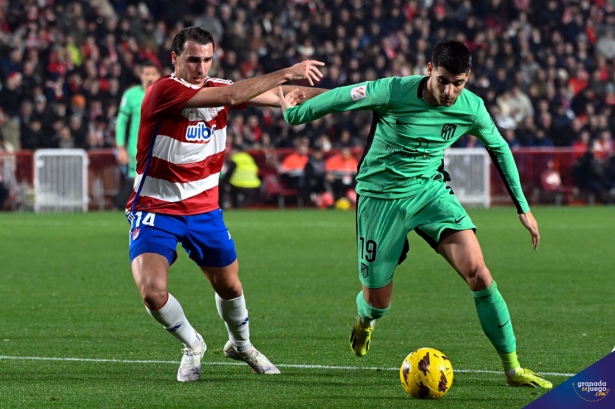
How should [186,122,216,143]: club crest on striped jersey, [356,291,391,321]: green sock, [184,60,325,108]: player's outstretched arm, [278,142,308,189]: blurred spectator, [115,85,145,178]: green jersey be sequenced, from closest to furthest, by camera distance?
[184,60,325,108]: player's outstretched arm → [186,122,216,143]: club crest on striped jersey → [356,291,391,321]: green sock → [115,85,145,178]: green jersey → [278,142,308,189]: blurred spectator

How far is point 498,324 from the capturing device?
668cm

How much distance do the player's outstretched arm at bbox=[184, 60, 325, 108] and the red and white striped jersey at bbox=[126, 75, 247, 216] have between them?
9.0 inches

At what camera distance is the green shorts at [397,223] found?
272 inches

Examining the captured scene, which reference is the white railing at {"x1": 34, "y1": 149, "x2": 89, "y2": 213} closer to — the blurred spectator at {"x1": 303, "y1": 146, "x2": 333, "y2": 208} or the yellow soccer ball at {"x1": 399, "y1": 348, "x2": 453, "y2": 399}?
the blurred spectator at {"x1": 303, "y1": 146, "x2": 333, "y2": 208}

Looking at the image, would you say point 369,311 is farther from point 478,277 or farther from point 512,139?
point 512,139

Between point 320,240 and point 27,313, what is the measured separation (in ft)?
25.5

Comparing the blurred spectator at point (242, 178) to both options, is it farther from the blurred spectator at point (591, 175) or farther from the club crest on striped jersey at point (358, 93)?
the club crest on striped jersey at point (358, 93)

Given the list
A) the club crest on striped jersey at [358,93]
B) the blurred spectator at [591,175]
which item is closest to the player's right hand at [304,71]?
the club crest on striped jersey at [358,93]

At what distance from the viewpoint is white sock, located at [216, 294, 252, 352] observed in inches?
283

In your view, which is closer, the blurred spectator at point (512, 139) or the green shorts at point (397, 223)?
the green shorts at point (397, 223)

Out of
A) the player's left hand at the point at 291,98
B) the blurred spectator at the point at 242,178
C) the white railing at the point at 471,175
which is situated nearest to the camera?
the player's left hand at the point at 291,98

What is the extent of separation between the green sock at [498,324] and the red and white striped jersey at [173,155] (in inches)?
66.9

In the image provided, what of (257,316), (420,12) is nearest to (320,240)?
(257,316)
